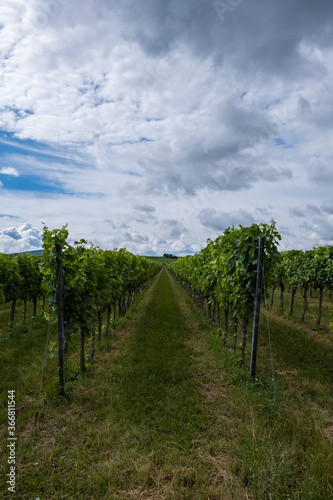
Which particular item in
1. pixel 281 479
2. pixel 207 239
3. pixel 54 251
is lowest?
pixel 281 479

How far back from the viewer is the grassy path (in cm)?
352

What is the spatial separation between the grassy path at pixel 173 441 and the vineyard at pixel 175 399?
24mm

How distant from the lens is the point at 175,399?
594 cm

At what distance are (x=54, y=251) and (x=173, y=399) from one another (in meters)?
4.69

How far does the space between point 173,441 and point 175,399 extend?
1.44 meters

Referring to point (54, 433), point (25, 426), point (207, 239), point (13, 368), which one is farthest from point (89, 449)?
point (207, 239)

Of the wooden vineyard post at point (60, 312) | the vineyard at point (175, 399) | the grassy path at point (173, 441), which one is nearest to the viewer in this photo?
the grassy path at point (173, 441)

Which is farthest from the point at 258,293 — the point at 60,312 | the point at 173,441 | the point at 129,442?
the point at 60,312

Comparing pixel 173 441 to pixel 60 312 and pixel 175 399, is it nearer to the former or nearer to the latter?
pixel 175 399

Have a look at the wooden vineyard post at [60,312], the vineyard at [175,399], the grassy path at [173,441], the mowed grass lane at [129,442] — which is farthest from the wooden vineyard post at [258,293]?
the wooden vineyard post at [60,312]

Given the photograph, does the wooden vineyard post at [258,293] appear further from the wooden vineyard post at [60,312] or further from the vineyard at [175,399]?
the wooden vineyard post at [60,312]

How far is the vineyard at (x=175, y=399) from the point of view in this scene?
366 centimetres

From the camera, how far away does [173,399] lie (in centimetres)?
595

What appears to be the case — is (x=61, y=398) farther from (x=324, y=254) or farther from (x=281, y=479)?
(x=324, y=254)
